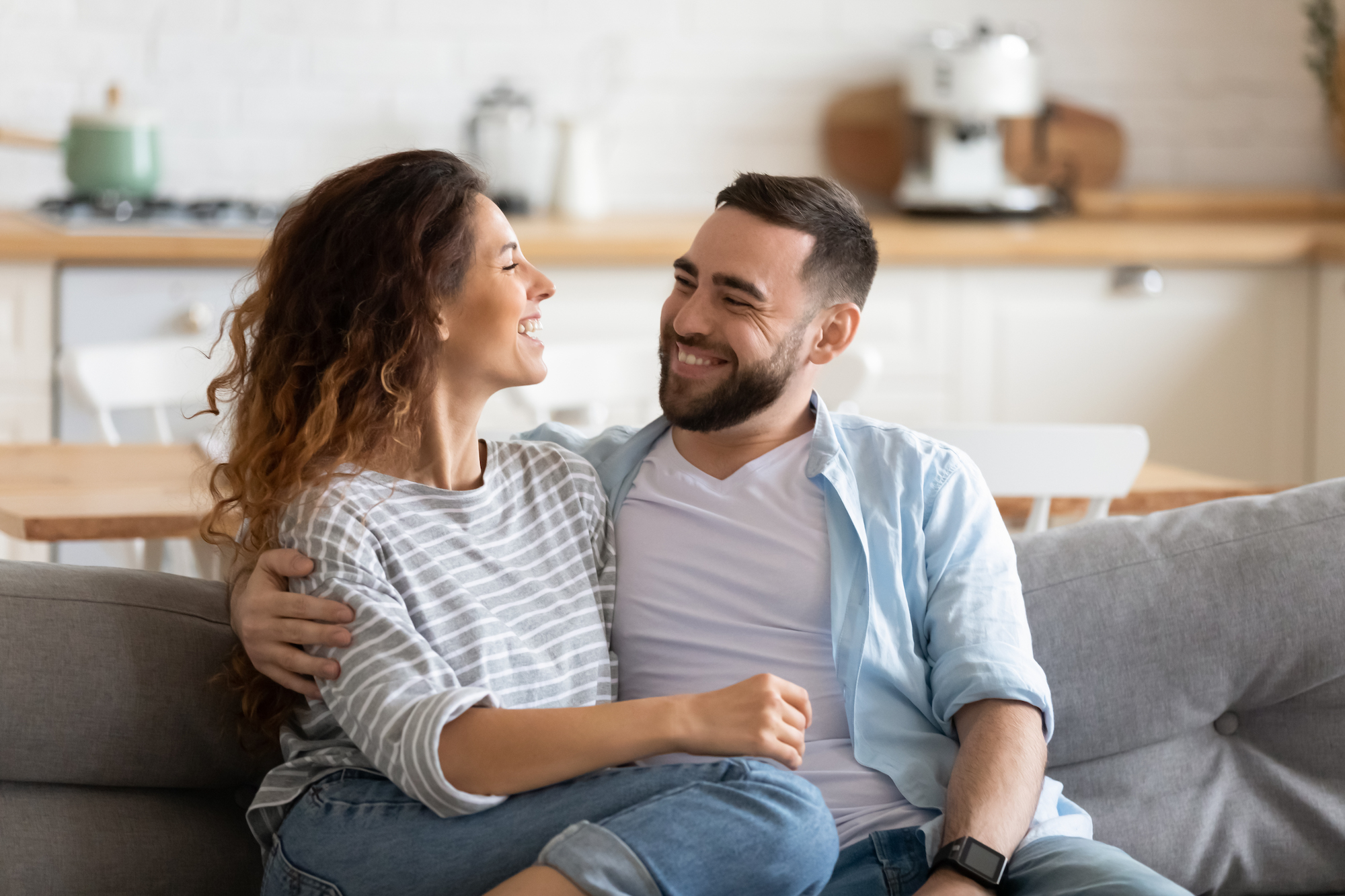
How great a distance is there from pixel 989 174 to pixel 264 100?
1.87 m

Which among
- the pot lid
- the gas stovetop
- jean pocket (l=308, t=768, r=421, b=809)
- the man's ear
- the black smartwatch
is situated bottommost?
the black smartwatch

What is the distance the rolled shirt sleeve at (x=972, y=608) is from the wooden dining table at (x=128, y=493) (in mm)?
443

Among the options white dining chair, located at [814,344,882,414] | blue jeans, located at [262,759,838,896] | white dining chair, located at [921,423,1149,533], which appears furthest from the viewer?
white dining chair, located at [814,344,882,414]

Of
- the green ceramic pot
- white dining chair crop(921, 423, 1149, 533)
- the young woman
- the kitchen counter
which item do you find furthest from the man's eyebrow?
the green ceramic pot

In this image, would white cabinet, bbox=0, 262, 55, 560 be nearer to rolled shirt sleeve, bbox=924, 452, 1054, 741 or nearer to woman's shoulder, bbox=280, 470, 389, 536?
woman's shoulder, bbox=280, 470, 389, 536

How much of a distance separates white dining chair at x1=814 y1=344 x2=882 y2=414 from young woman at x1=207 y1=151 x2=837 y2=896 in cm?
86

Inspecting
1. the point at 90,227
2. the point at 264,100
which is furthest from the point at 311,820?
the point at 264,100

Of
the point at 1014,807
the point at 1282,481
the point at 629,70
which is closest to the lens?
the point at 1014,807

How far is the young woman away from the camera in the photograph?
1.24 metres

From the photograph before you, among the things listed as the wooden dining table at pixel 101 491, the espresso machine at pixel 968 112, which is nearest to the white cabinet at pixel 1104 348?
the espresso machine at pixel 968 112

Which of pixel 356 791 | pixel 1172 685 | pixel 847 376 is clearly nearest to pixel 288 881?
pixel 356 791

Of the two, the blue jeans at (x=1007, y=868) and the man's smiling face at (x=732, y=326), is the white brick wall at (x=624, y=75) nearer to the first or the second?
the man's smiling face at (x=732, y=326)

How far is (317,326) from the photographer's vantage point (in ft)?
Answer: 4.68

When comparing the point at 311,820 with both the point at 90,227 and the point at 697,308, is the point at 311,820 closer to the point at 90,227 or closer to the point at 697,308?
the point at 697,308
